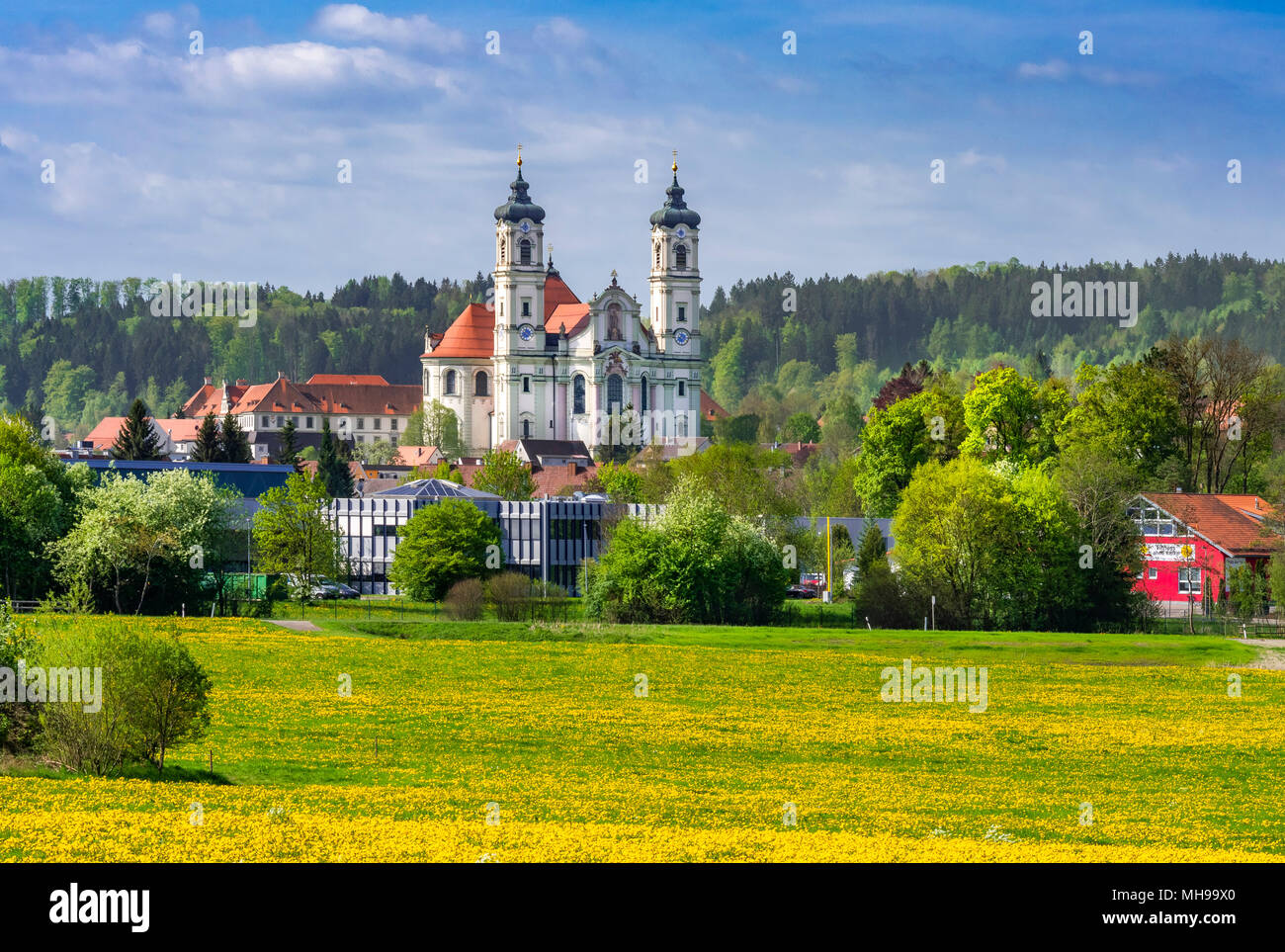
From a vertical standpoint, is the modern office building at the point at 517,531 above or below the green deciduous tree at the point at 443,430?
below

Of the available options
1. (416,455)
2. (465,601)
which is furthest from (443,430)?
(465,601)

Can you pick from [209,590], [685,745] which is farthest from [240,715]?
[209,590]

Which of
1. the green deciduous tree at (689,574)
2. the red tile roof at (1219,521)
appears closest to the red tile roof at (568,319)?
the red tile roof at (1219,521)

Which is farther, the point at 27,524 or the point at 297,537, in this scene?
the point at 297,537

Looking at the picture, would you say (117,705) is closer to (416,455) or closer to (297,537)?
(297,537)

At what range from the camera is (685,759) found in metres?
37.1

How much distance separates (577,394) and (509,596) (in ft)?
355

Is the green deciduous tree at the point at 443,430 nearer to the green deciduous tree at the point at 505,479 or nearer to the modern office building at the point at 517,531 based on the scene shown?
the green deciduous tree at the point at 505,479

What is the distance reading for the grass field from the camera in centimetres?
2386

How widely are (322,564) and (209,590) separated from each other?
425 inches

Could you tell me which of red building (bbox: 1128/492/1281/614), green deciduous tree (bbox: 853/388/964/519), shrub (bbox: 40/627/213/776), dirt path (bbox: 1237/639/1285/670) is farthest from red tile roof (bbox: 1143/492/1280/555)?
shrub (bbox: 40/627/213/776)

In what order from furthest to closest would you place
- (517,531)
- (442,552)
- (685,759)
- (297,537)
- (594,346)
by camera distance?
(594,346) → (517,531) → (297,537) → (442,552) → (685,759)

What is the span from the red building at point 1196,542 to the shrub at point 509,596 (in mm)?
28969

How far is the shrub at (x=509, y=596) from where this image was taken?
77.8 m
